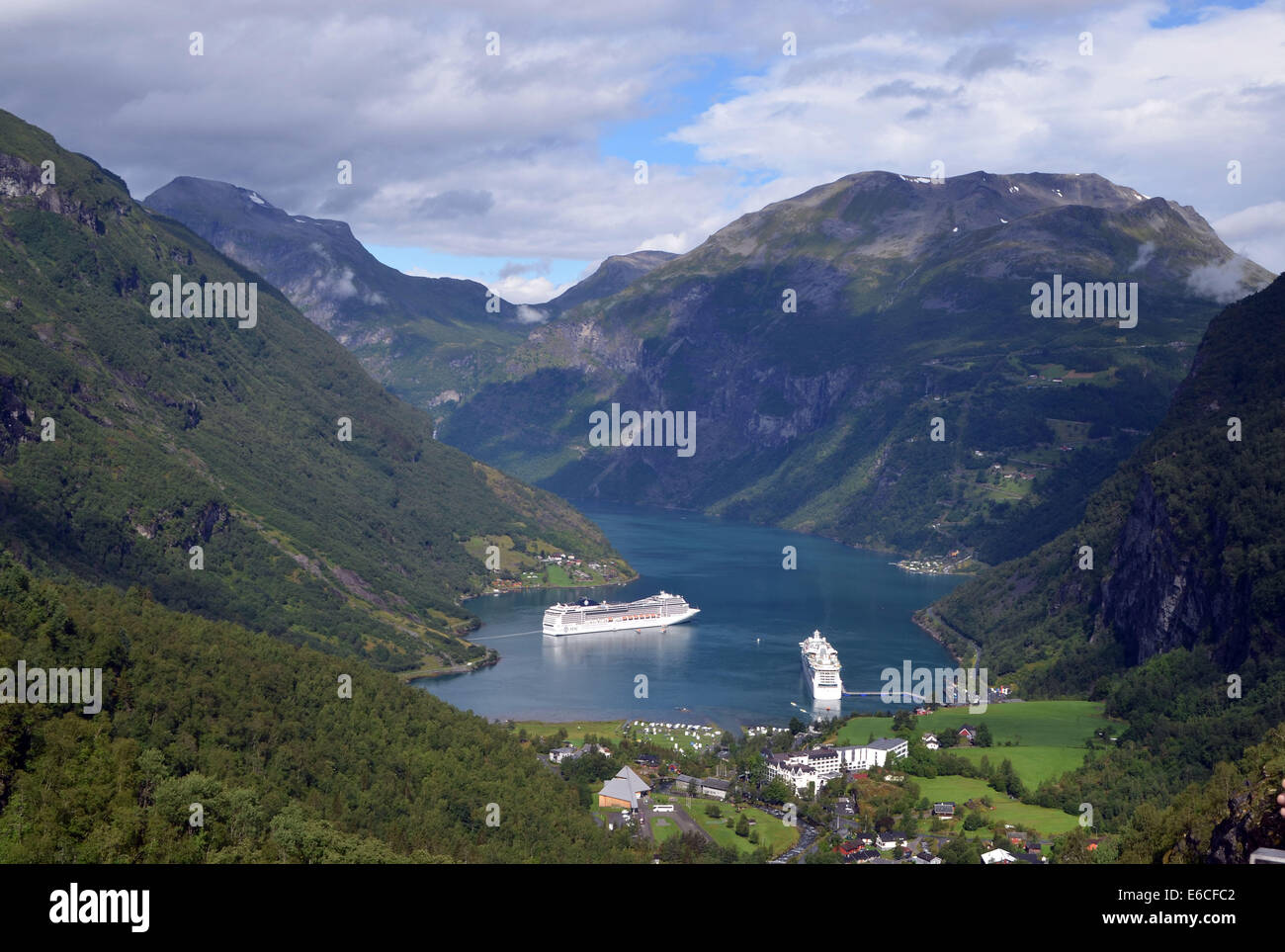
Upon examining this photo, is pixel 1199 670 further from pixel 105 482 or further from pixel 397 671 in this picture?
pixel 105 482

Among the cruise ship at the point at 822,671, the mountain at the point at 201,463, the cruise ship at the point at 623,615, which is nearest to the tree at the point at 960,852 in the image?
the cruise ship at the point at 822,671

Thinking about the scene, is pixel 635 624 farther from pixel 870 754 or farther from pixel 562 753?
pixel 870 754

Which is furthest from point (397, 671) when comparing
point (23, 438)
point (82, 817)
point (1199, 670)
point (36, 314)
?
point (82, 817)

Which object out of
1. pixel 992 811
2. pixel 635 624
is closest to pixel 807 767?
pixel 992 811

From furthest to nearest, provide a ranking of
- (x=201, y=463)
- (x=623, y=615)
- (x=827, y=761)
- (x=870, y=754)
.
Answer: (x=623, y=615) < (x=201, y=463) < (x=870, y=754) < (x=827, y=761)

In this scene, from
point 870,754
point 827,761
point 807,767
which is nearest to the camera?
point 807,767

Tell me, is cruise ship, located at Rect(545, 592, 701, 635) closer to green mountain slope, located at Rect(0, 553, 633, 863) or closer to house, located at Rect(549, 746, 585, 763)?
house, located at Rect(549, 746, 585, 763)

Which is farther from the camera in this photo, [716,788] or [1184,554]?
[1184,554]

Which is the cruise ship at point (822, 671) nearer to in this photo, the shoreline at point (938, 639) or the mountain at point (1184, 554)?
the shoreline at point (938, 639)
